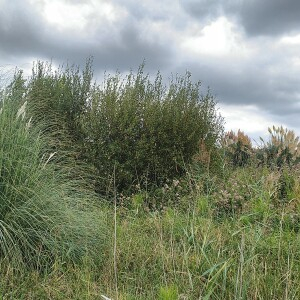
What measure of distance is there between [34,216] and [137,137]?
13.8 ft

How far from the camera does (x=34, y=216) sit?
15.4 feet

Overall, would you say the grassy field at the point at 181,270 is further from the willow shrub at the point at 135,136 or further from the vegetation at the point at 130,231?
the willow shrub at the point at 135,136

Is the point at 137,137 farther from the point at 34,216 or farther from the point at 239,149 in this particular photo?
the point at 34,216

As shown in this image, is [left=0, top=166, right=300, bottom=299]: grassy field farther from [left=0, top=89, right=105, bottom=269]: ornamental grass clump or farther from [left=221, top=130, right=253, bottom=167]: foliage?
[left=221, top=130, right=253, bottom=167]: foliage

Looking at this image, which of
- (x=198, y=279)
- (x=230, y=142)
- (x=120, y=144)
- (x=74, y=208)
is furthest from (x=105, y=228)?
(x=230, y=142)

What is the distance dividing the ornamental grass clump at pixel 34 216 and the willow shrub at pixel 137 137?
298 cm

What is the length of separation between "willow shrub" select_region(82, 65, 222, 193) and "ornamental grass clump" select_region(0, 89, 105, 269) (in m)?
2.98

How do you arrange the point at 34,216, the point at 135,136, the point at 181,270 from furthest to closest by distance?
the point at 135,136 < the point at 34,216 < the point at 181,270

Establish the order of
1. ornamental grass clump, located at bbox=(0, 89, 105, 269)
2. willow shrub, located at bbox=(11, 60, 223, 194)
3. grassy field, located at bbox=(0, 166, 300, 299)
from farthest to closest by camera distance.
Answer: willow shrub, located at bbox=(11, 60, 223, 194) < ornamental grass clump, located at bbox=(0, 89, 105, 269) < grassy field, located at bbox=(0, 166, 300, 299)

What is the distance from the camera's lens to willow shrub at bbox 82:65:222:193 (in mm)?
8414

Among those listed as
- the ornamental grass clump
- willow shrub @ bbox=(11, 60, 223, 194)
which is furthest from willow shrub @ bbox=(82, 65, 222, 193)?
the ornamental grass clump

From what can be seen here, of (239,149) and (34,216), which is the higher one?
(239,149)

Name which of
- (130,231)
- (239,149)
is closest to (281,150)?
(239,149)

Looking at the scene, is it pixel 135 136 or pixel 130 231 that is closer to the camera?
pixel 130 231
